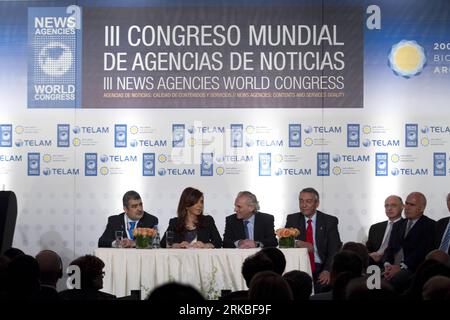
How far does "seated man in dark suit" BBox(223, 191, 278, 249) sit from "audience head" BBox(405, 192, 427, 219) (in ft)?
4.52

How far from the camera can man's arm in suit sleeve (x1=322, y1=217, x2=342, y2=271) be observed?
9250mm

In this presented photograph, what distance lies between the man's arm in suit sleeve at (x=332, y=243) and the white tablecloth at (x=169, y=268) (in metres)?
1.27

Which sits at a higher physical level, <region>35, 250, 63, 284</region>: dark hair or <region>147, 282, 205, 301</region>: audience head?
<region>147, 282, 205, 301</region>: audience head

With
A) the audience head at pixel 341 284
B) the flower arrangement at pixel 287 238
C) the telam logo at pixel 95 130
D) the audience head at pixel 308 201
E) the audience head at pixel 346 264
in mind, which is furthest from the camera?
the telam logo at pixel 95 130

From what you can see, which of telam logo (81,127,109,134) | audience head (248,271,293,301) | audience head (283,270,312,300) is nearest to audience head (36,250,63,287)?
audience head (283,270,312,300)

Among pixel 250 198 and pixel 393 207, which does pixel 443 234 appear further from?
pixel 250 198

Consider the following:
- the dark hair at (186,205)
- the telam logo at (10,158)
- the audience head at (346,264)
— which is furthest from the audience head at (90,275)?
the telam logo at (10,158)

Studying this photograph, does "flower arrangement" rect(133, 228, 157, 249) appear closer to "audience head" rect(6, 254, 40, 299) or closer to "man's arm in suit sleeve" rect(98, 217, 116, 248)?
"man's arm in suit sleeve" rect(98, 217, 116, 248)

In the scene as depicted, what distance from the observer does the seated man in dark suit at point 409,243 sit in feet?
28.3

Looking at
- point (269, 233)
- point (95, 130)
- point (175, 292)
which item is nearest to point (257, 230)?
point (269, 233)

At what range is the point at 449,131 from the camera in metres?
9.89

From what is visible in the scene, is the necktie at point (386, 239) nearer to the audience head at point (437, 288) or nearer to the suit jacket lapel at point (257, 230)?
the suit jacket lapel at point (257, 230)
